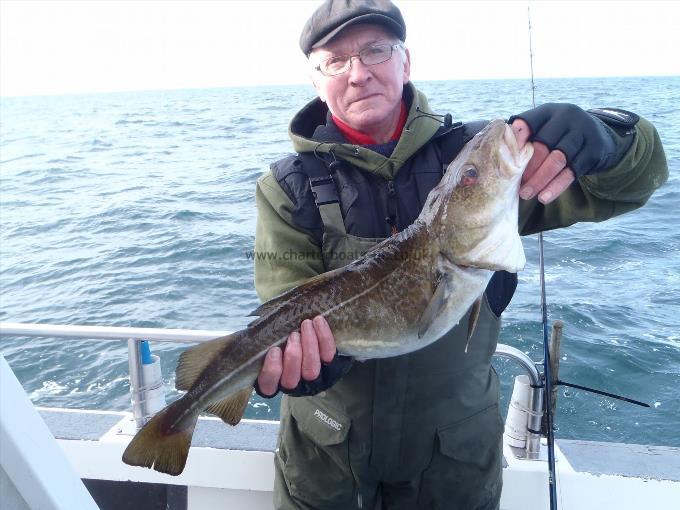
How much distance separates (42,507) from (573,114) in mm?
2261

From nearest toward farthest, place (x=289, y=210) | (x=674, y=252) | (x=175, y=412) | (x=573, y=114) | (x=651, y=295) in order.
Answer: (x=573, y=114) < (x=175, y=412) < (x=289, y=210) < (x=651, y=295) < (x=674, y=252)

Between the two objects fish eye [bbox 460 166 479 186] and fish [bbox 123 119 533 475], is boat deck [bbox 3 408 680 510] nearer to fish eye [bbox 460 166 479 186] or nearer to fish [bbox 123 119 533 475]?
fish [bbox 123 119 533 475]

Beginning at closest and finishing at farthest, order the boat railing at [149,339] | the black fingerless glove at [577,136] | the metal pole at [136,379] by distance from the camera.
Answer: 1. the black fingerless glove at [577,136]
2. the boat railing at [149,339]
3. the metal pole at [136,379]

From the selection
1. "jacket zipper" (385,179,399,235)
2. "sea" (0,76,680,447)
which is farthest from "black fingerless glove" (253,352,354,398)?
"sea" (0,76,680,447)

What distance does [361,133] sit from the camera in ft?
9.27

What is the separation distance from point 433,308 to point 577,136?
2.97 ft

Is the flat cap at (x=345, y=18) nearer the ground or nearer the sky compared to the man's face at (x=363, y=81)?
nearer the sky

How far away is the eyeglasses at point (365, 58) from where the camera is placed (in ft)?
8.60

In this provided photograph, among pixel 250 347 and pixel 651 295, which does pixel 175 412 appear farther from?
pixel 651 295

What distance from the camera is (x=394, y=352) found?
7.69 ft

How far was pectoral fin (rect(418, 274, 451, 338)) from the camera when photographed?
2.26m

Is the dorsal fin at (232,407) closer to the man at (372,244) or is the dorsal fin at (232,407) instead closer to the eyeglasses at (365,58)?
the man at (372,244)

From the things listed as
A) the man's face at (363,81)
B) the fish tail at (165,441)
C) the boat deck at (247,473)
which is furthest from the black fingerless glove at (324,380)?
the boat deck at (247,473)

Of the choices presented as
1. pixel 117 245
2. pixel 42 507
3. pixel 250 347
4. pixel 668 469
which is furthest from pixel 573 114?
pixel 117 245
